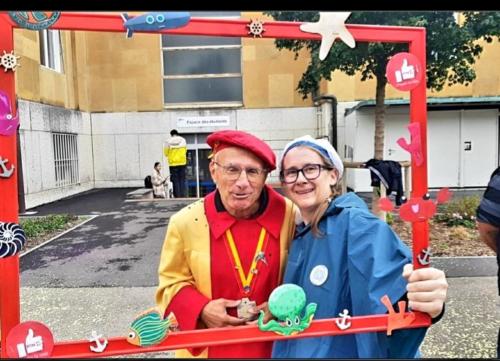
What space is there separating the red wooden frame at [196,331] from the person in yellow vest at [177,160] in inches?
312

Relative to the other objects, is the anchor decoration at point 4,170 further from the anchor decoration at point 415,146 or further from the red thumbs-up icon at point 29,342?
the anchor decoration at point 415,146

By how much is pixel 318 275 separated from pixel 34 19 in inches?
44.3

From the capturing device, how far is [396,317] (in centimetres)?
119

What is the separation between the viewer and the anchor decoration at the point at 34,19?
3.59 ft

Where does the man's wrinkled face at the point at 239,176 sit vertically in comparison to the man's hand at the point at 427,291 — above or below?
above

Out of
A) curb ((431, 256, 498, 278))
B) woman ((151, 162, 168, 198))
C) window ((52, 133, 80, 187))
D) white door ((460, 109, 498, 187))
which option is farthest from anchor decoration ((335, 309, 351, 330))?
white door ((460, 109, 498, 187))

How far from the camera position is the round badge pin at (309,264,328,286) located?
133 centimetres

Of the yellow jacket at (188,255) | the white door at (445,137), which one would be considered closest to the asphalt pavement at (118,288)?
the yellow jacket at (188,255)

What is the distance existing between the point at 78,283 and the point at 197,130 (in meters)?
7.81

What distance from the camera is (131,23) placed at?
1.17 meters

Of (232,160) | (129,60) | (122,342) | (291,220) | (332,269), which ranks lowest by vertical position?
(122,342)

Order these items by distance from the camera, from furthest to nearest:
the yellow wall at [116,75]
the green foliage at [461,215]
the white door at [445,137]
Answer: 1. the white door at [445,137]
2. the yellow wall at [116,75]
3. the green foliage at [461,215]
